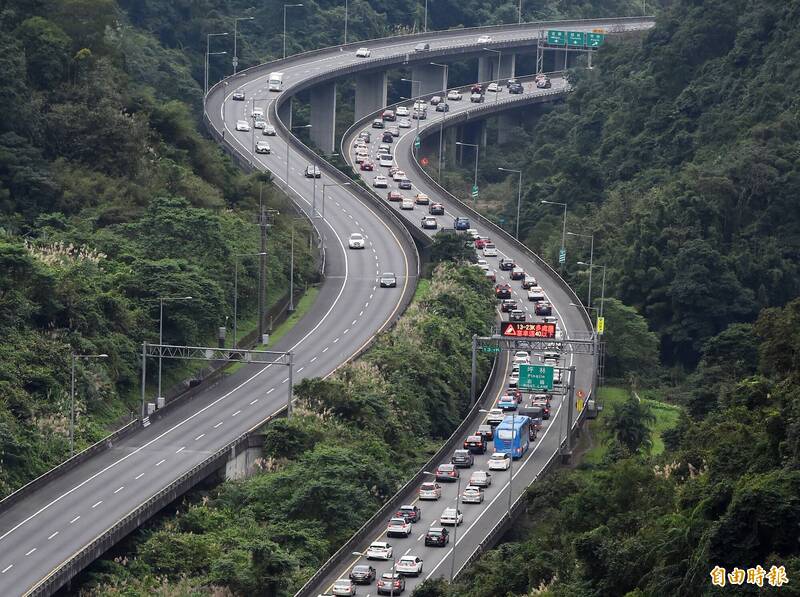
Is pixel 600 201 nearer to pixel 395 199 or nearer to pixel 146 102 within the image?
pixel 395 199

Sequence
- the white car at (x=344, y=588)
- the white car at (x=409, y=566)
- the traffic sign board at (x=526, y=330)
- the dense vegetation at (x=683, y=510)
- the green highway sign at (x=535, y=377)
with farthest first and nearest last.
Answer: the traffic sign board at (x=526, y=330)
the green highway sign at (x=535, y=377)
the white car at (x=409, y=566)
the white car at (x=344, y=588)
the dense vegetation at (x=683, y=510)

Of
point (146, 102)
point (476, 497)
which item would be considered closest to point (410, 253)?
point (146, 102)

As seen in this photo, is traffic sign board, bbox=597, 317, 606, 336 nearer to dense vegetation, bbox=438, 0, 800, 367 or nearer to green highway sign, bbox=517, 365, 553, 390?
dense vegetation, bbox=438, 0, 800, 367

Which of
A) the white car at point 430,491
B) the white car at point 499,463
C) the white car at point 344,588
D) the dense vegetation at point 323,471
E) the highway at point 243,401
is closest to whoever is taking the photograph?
the white car at point 344,588

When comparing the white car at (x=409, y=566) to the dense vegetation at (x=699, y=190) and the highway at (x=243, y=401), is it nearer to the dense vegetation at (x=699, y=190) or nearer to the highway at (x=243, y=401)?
the highway at (x=243, y=401)

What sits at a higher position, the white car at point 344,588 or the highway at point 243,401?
the highway at point 243,401

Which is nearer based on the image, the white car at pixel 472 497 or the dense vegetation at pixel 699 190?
the white car at pixel 472 497

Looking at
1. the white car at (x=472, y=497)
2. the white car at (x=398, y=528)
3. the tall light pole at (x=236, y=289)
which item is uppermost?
the tall light pole at (x=236, y=289)

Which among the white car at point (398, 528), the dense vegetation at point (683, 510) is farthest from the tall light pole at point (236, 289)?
the white car at point (398, 528)

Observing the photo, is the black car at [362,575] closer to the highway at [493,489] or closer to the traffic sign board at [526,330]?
the highway at [493,489]
